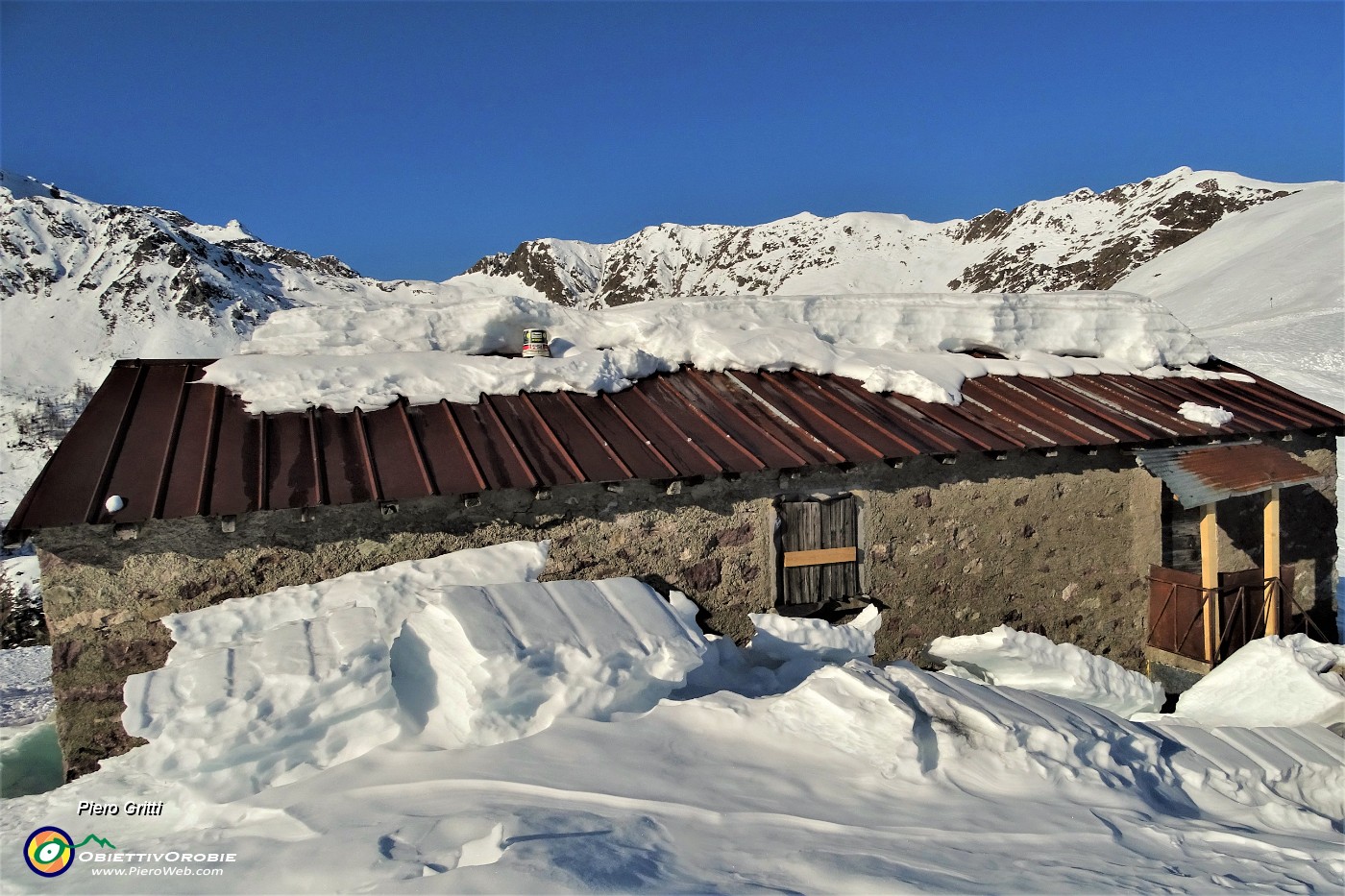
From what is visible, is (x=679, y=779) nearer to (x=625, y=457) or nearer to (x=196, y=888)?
(x=196, y=888)

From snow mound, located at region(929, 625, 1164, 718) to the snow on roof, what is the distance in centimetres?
229

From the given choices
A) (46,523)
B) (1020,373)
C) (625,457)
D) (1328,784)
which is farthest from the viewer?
(1020,373)

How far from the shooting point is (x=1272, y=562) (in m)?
7.29

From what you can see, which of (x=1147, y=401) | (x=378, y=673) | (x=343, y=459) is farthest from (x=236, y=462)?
(x=1147, y=401)

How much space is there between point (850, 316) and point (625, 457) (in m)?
4.12

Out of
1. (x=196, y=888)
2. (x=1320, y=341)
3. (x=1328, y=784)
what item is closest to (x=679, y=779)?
(x=196, y=888)

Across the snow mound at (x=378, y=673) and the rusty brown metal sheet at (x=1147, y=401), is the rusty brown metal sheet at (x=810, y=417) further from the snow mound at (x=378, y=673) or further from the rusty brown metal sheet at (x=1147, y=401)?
the rusty brown metal sheet at (x=1147, y=401)

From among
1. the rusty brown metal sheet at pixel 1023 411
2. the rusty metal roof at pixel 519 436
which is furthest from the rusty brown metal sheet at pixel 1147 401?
the rusty brown metal sheet at pixel 1023 411

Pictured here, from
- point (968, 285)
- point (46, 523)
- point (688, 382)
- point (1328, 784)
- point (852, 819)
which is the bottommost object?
point (1328, 784)

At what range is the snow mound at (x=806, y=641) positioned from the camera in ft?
17.7

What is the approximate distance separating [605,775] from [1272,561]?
283 inches

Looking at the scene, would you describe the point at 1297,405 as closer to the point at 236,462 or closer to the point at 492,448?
the point at 492,448

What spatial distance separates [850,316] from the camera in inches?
338

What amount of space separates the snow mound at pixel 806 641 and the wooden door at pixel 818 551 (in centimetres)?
39
